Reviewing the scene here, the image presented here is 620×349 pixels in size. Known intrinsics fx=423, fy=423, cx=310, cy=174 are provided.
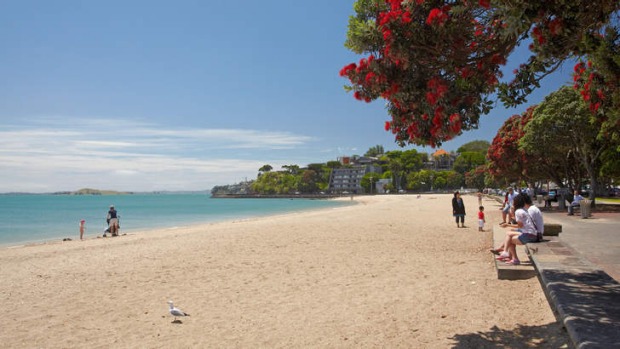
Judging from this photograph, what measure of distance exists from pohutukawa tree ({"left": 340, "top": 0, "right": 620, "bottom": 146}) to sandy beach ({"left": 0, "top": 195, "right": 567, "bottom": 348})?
2.55 meters

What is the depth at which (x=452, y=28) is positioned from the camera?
187 inches

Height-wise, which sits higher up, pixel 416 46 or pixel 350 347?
pixel 416 46

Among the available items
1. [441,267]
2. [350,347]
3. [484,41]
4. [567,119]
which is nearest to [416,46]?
[484,41]

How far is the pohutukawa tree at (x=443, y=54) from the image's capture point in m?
4.59

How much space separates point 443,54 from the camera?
5051mm

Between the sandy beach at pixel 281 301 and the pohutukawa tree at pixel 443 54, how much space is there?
8.37ft

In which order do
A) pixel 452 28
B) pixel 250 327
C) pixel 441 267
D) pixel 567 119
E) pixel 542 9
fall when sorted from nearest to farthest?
pixel 542 9 < pixel 452 28 < pixel 250 327 < pixel 441 267 < pixel 567 119

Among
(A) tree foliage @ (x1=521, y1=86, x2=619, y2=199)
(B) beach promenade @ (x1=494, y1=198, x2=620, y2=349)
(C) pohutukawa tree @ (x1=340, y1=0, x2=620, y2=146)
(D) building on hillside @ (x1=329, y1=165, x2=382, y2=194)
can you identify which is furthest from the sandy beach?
(D) building on hillside @ (x1=329, y1=165, x2=382, y2=194)

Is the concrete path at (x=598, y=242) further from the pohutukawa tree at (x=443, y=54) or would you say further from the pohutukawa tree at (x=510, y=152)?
the pohutukawa tree at (x=510, y=152)

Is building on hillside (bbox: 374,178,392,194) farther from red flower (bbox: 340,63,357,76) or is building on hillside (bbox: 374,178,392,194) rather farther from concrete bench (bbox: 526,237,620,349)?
red flower (bbox: 340,63,357,76)

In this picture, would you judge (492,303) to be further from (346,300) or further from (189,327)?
(189,327)

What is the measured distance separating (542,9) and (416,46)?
134 centimetres

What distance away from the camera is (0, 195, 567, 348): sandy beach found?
5.37 meters

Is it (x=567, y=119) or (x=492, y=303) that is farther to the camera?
(x=567, y=119)
